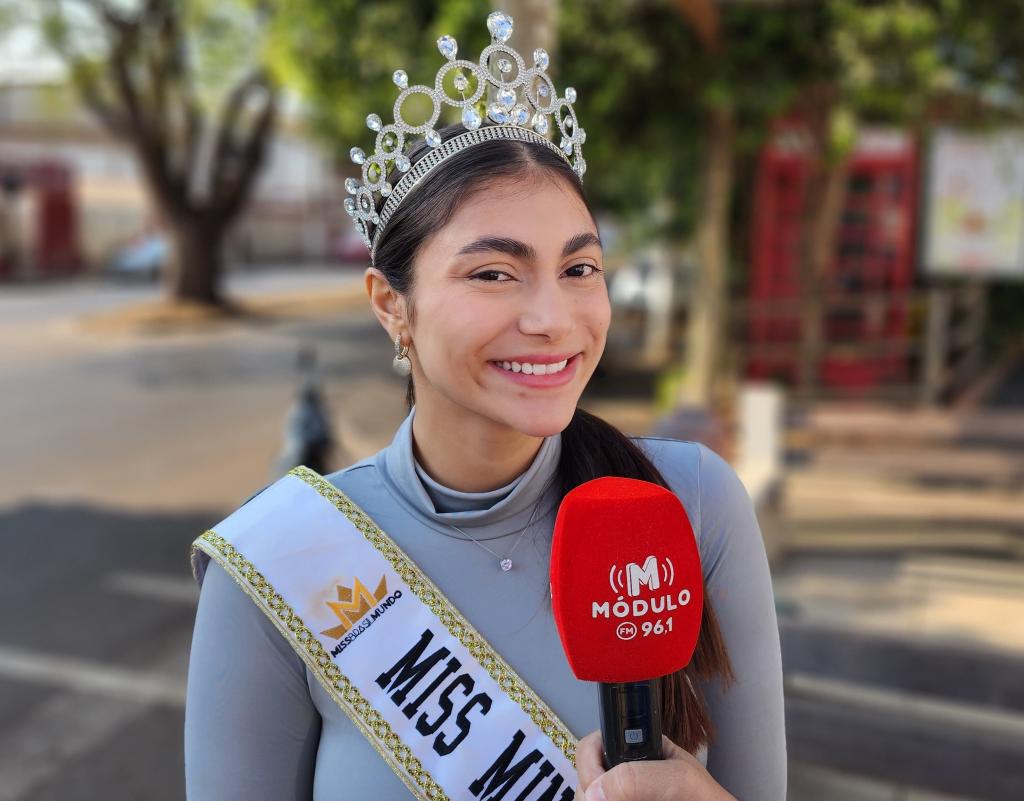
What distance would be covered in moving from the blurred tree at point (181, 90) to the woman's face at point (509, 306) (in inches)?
689

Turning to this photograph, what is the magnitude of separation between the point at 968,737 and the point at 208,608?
3.74 meters

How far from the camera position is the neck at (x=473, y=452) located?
5.07 feet

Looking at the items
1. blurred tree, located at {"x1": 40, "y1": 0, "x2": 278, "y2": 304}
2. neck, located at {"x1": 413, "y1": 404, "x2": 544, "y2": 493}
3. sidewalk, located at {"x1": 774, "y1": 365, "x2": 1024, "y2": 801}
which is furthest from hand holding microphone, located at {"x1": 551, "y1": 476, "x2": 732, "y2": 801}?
blurred tree, located at {"x1": 40, "y1": 0, "x2": 278, "y2": 304}

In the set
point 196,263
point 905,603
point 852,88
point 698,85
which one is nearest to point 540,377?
point 905,603

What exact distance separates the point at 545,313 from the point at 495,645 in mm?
472

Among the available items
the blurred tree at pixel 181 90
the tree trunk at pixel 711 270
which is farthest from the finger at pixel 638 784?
the blurred tree at pixel 181 90

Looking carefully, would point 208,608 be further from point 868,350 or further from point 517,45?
point 868,350

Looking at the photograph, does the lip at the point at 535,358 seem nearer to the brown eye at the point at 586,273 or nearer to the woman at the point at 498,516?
the woman at the point at 498,516

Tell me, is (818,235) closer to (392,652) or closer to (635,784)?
(392,652)

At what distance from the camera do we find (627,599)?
1238 mm

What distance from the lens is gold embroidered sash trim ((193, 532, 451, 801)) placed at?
57.3 inches

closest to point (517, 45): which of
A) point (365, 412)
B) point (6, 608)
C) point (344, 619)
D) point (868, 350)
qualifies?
point (344, 619)

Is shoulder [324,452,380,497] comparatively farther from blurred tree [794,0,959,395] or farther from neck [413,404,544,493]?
blurred tree [794,0,959,395]

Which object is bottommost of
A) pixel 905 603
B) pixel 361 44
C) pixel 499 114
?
pixel 905 603
